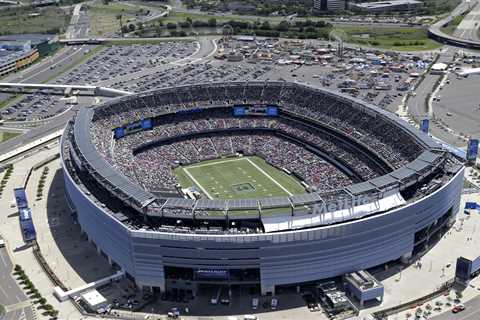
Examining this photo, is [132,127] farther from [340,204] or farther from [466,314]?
[466,314]

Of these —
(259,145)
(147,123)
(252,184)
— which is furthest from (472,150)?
(147,123)

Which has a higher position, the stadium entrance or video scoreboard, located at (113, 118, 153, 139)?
video scoreboard, located at (113, 118, 153, 139)

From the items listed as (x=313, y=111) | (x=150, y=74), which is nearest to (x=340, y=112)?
(x=313, y=111)

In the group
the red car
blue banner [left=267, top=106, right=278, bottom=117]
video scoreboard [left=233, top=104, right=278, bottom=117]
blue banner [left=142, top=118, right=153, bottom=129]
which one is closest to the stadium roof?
blue banner [left=142, top=118, right=153, bottom=129]

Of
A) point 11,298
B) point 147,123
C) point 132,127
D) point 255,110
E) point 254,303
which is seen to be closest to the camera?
point 254,303

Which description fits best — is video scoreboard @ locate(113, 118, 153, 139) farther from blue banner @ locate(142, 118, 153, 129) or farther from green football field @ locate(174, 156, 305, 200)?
green football field @ locate(174, 156, 305, 200)

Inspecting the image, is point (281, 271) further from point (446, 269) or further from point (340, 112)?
point (340, 112)
